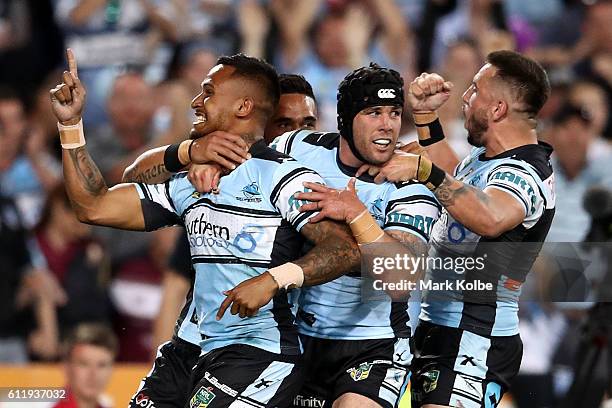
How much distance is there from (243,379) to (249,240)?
0.64m

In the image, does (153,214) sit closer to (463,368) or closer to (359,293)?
(359,293)

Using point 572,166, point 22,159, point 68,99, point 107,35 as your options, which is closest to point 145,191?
point 68,99

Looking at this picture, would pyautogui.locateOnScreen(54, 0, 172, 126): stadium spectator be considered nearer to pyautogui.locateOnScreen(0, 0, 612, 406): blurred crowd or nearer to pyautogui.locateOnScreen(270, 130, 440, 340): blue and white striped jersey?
pyautogui.locateOnScreen(0, 0, 612, 406): blurred crowd

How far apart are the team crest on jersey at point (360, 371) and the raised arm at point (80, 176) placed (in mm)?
1255

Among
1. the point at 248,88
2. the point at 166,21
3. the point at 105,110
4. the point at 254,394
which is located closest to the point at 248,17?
the point at 166,21

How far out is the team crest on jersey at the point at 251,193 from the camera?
17.0ft

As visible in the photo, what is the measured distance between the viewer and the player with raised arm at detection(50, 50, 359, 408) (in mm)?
5066

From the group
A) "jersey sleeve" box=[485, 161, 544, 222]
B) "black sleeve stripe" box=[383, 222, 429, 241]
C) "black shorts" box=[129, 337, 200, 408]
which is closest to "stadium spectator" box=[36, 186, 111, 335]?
"black shorts" box=[129, 337, 200, 408]

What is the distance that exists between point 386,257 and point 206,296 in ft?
2.88

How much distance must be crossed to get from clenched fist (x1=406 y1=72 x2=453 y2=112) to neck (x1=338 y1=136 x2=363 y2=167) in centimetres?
49

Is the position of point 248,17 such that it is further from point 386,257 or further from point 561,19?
point 386,257

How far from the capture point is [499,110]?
19.1 ft

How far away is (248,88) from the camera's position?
17.8 ft

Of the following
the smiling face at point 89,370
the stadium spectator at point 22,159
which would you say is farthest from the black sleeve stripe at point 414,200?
the stadium spectator at point 22,159
